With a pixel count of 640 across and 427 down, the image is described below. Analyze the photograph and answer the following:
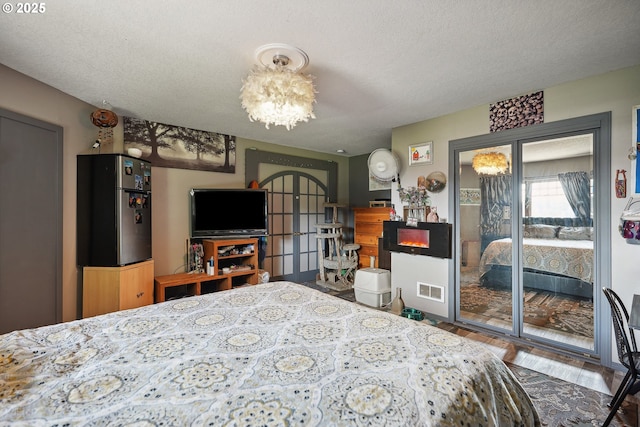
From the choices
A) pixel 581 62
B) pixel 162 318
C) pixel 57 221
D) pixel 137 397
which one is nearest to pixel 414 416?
pixel 137 397

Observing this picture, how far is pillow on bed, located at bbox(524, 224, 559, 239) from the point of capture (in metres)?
2.68

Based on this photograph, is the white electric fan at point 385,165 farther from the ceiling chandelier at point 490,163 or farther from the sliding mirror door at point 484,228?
the ceiling chandelier at point 490,163

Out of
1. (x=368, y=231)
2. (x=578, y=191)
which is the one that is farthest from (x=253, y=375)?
(x=368, y=231)

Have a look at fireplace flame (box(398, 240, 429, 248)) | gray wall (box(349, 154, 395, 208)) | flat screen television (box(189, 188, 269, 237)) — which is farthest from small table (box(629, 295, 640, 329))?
A: gray wall (box(349, 154, 395, 208))

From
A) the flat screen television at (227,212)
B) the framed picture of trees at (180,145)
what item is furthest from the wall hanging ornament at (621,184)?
the framed picture of trees at (180,145)

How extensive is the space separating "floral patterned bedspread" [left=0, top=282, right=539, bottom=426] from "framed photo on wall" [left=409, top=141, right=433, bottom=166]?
238 cm

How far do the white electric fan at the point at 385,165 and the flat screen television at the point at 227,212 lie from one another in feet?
A: 5.28

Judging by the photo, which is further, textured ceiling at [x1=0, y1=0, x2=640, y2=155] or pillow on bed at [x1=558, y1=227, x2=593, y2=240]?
pillow on bed at [x1=558, y1=227, x2=593, y2=240]

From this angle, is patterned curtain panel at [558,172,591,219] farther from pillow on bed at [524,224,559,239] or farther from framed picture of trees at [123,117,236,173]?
framed picture of trees at [123,117,236,173]

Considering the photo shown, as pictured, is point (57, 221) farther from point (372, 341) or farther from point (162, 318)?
point (372, 341)

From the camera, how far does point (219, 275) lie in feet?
12.3

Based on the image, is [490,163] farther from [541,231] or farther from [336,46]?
[336,46]

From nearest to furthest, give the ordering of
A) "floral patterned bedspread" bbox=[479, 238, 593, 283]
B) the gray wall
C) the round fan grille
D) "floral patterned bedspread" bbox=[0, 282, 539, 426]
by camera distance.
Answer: "floral patterned bedspread" bbox=[0, 282, 539, 426] < "floral patterned bedspread" bbox=[479, 238, 593, 283] < the round fan grille < the gray wall

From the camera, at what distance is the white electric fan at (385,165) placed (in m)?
3.57
